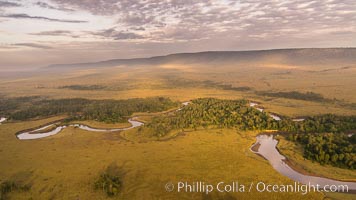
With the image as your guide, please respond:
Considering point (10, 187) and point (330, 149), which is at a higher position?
point (330, 149)

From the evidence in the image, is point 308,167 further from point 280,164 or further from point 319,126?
point 319,126

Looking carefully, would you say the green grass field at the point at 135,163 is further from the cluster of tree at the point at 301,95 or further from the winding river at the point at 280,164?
the cluster of tree at the point at 301,95

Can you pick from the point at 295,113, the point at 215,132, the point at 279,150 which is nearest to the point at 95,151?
the point at 215,132

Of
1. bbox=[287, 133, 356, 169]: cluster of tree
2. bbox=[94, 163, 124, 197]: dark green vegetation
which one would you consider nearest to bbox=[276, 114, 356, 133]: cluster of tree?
bbox=[287, 133, 356, 169]: cluster of tree

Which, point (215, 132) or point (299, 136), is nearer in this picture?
point (299, 136)

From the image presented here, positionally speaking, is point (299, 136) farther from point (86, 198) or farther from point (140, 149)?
point (86, 198)

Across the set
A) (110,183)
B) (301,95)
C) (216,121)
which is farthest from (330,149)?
(301,95)
